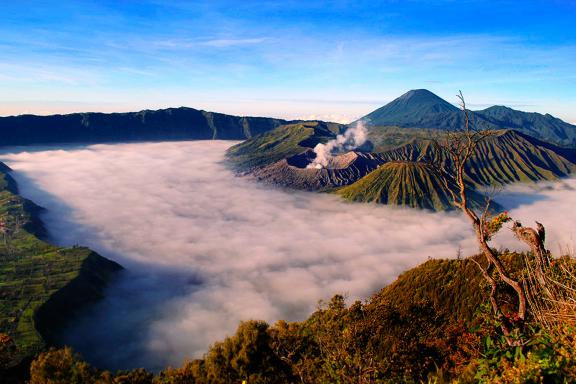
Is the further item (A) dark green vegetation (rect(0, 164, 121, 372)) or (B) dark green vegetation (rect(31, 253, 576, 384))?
(A) dark green vegetation (rect(0, 164, 121, 372))

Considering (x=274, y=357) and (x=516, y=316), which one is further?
(x=274, y=357)

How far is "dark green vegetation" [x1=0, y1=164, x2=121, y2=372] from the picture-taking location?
121812 mm

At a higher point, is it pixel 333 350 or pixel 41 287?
pixel 333 350

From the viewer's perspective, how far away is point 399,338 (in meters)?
50.5

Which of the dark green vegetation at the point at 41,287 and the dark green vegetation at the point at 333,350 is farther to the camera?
the dark green vegetation at the point at 41,287

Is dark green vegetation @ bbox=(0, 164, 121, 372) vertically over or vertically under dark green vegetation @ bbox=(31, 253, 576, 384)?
under

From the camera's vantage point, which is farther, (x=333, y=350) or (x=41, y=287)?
(x=41, y=287)

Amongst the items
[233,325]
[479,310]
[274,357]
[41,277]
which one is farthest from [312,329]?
[41,277]

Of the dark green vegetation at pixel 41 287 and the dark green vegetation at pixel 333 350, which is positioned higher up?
the dark green vegetation at pixel 333 350

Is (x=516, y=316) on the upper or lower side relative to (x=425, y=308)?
upper

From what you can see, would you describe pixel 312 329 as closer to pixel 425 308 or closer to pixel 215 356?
pixel 215 356

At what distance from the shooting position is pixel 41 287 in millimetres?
152125

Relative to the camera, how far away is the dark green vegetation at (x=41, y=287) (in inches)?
4796

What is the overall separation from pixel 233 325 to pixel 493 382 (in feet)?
493
